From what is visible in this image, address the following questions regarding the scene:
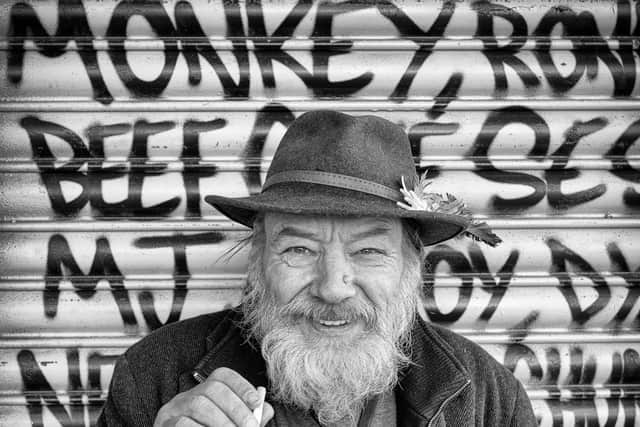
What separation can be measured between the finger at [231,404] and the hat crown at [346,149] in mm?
770

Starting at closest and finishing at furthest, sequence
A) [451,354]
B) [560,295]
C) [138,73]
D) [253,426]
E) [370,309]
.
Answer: [253,426], [370,309], [451,354], [138,73], [560,295]

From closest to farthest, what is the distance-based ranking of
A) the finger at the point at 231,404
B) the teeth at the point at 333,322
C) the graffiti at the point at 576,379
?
the finger at the point at 231,404 → the teeth at the point at 333,322 → the graffiti at the point at 576,379

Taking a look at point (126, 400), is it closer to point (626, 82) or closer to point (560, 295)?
point (560, 295)

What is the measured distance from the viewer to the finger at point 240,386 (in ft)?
5.79

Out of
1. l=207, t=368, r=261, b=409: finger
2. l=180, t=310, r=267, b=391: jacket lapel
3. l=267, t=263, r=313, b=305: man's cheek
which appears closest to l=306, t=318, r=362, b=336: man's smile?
l=267, t=263, r=313, b=305: man's cheek

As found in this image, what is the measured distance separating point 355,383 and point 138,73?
5.23ft

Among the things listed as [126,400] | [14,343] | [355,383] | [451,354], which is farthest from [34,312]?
[451,354]

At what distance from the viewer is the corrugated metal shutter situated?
115 inches

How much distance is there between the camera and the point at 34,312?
9.82 ft

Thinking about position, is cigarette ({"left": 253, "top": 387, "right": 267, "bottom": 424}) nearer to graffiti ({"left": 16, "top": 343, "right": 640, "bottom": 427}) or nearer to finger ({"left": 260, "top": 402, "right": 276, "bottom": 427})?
finger ({"left": 260, "top": 402, "right": 276, "bottom": 427})

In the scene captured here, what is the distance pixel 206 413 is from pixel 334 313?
551 mm

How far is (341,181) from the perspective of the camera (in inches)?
86.8

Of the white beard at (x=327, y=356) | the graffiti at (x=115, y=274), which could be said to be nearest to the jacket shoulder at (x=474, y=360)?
the white beard at (x=327, y=356)

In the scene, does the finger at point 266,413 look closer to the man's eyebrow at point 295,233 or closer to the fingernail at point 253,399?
the fingernail at point 253,399
